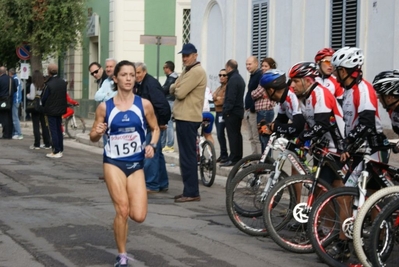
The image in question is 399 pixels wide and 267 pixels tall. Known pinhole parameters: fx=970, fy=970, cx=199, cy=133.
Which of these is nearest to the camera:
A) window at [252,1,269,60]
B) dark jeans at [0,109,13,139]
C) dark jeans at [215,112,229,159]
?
dark jeans at [215,112,229,159]

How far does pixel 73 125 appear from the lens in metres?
26.5

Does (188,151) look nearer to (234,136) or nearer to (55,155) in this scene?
(234,136)

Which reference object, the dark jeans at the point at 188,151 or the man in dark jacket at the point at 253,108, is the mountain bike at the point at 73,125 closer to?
the man in dark jacket at the point at 253,108

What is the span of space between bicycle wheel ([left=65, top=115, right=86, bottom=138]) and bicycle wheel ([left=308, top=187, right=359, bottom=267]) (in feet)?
58.0

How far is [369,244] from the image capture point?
23.8ft

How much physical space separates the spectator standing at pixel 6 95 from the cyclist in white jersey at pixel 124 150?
16679 mm

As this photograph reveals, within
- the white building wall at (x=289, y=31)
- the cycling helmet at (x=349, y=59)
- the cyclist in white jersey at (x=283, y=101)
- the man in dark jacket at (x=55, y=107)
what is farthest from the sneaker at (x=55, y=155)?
the cycling helmet at (x=349, y=59)

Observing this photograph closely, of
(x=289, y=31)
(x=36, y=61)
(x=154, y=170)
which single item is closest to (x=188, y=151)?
(x=154, y=170)

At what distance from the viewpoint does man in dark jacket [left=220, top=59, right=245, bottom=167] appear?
16484mm

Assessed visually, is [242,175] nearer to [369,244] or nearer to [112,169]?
[112,169]

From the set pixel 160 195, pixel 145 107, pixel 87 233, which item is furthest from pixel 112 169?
pixel 160 195

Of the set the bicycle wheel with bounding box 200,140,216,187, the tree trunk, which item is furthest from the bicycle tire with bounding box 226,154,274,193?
the tree trunk

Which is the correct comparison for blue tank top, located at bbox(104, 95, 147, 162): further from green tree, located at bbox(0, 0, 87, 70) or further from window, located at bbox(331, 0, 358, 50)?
green tree, located at bbox(0, 0, 87, 70)

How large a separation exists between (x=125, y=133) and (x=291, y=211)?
193 cm
